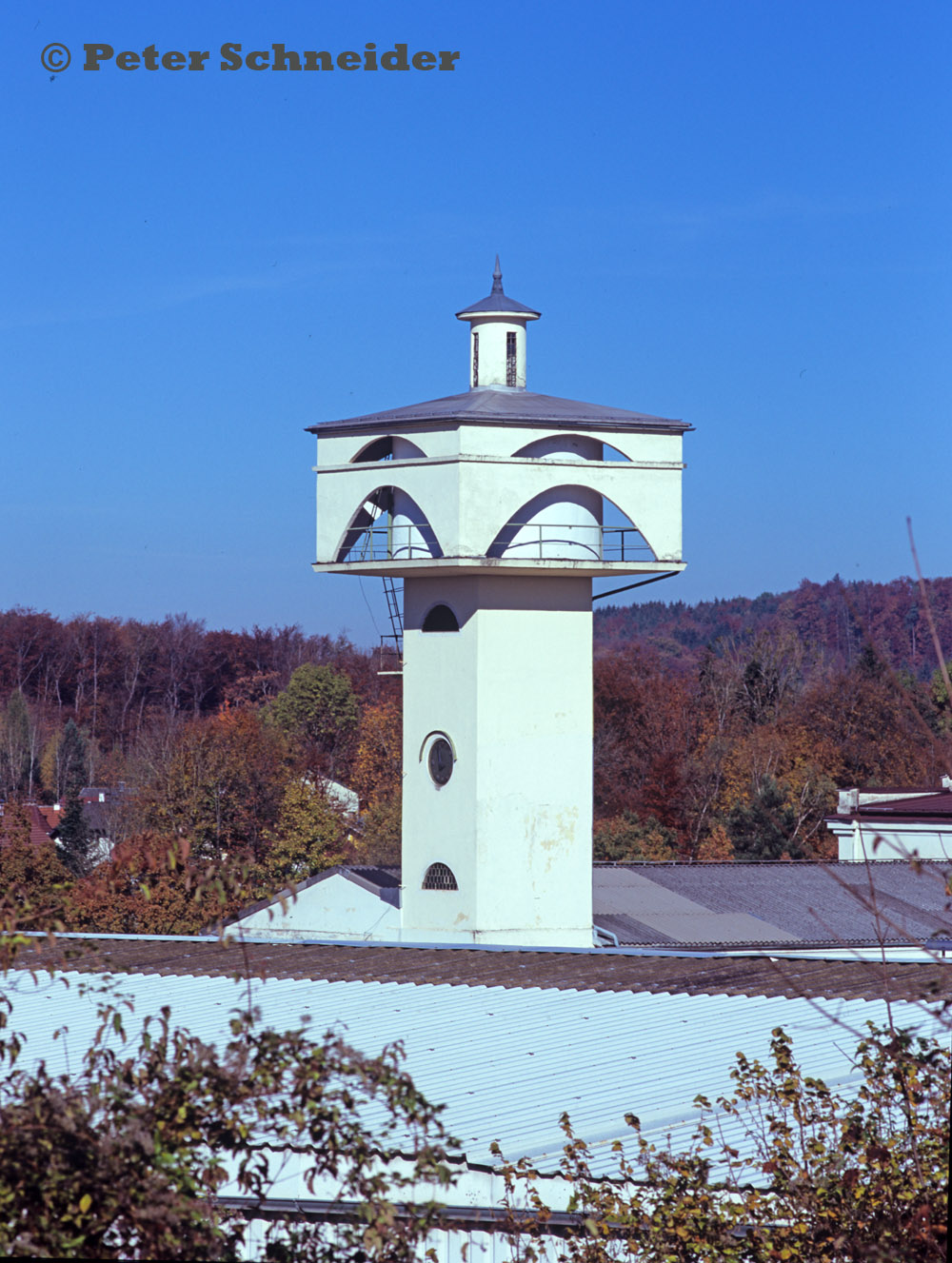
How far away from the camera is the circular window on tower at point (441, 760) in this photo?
25625 mm

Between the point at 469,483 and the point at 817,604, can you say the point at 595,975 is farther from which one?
the point at 817,604

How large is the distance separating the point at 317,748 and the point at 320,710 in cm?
270

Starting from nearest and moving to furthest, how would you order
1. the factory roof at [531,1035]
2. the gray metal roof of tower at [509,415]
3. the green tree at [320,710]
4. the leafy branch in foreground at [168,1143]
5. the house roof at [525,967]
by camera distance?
the leafy branch in foreground at [168,1143] → the factory roof at [531,1035] → the house roof at [525,967] → the gray metal roof of tower at [509,415] → the green tree at [320,710]

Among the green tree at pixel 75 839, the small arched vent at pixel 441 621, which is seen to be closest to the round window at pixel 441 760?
the small arched vent at pixel 441 621

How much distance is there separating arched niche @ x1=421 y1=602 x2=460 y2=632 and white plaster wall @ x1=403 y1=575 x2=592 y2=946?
4.2 inches

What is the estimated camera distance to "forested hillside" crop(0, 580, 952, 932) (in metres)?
49.1

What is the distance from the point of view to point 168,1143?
188 inches

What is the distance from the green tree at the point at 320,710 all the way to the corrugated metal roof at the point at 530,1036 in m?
61.0

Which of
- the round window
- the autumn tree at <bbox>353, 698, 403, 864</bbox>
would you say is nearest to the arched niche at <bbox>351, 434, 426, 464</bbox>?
the round window

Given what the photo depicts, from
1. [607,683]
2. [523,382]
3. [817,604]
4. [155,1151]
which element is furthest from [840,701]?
[817,604]

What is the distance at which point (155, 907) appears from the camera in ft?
121

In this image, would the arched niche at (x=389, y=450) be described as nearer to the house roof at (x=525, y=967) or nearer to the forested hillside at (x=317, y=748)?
the forested hillside at (x=317, y=748)

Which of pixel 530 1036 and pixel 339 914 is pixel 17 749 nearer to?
pixel 339 914

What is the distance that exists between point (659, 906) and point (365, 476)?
8.48 meters
